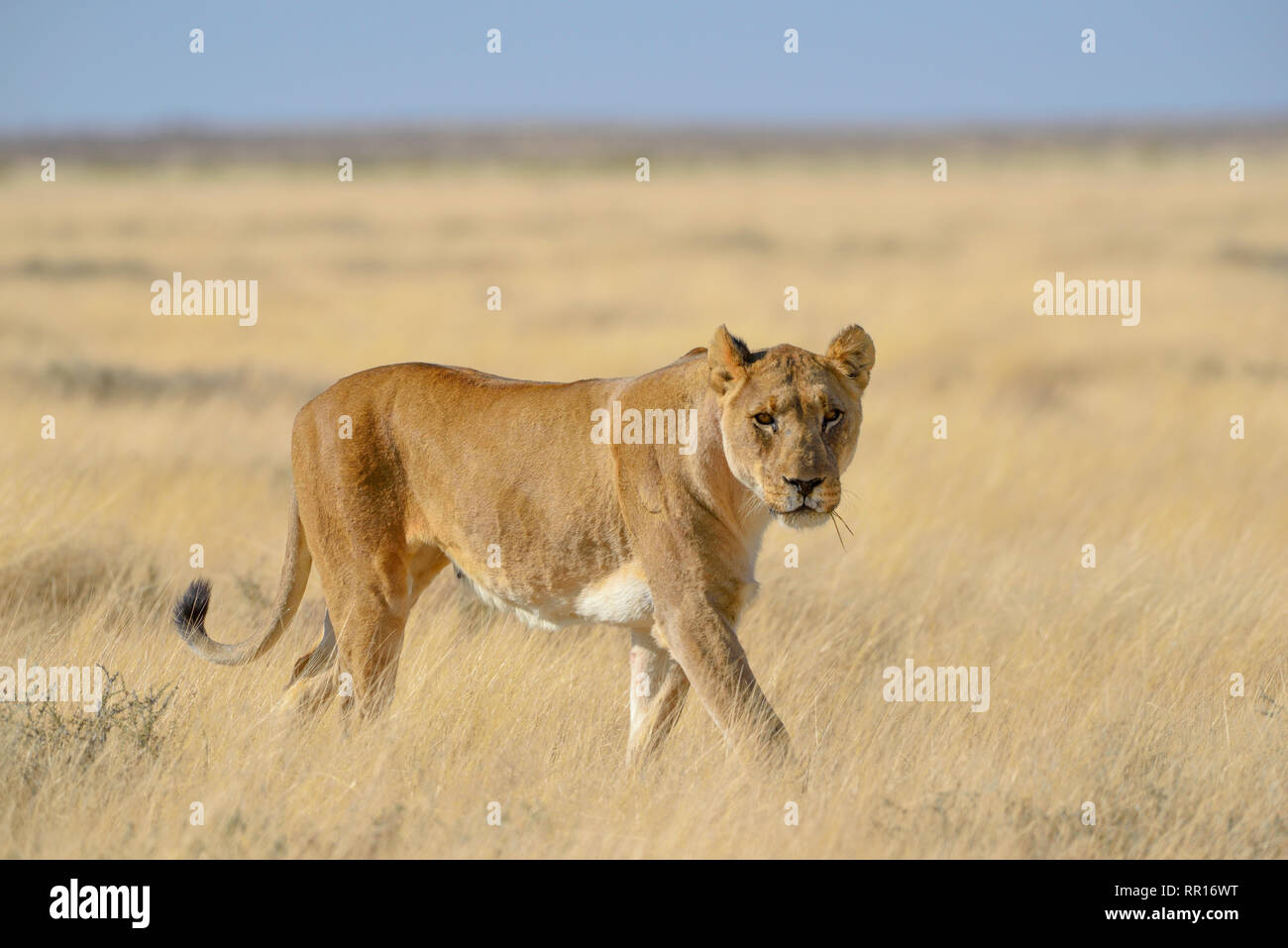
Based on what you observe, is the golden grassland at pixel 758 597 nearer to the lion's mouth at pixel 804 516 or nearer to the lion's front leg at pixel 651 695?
the lion's front leg at pixel 651 695

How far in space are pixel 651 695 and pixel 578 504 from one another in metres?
0.85

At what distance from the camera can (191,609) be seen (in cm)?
646

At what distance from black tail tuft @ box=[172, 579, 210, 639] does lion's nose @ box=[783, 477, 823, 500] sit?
253 centimetres

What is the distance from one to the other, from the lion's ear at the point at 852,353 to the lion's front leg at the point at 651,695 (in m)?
1.28

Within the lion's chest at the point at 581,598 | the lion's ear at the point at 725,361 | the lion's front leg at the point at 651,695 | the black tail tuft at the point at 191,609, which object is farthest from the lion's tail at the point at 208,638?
the lion's ear at the point at 725,361

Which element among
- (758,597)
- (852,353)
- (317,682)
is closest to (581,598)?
(317,682)

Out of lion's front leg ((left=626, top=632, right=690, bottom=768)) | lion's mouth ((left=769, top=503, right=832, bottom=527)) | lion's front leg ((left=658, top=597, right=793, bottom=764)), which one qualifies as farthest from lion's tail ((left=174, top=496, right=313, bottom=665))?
lion's mouth ((left=769, top=503, right=832, bottom=527))

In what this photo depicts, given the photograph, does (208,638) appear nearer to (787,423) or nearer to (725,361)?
(725,361)

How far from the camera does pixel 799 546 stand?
10.6m

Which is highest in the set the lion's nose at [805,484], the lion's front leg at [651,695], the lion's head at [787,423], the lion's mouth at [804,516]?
Answer: the lion's head at [787,423]

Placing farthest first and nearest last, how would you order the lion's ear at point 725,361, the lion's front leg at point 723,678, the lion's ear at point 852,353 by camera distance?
1. the lion's ear at point 852,353
2. the lion's ear at point 725,361
3. the lion's front leg at point 723,678

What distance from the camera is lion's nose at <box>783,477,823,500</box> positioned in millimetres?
5496

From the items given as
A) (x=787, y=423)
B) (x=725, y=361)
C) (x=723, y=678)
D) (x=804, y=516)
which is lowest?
(x=723, y=678)

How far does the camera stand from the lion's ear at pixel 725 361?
18.8 ft
